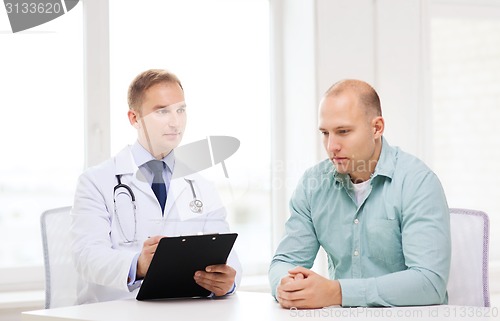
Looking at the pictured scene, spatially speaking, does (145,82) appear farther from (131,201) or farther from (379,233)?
(379,233)

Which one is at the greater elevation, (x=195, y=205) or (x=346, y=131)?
(x=346, y=131)

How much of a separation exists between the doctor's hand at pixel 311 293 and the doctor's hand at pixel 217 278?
25 centimetres

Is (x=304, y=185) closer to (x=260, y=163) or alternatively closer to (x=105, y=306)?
(x=105, y=306)

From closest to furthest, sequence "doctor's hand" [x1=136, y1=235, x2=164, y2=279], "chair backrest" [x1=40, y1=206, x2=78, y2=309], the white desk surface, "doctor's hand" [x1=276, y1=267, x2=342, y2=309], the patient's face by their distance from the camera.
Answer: the white desk surface < "doctor's hand" [x1=276, y1=267, x2=342, y2=309] < "doctor's hand" [x1=136, y1=235, x2=164, y2=279] < the patient's face < "chair backrest" [x1=40, y1=206, x2=78, y2=309]

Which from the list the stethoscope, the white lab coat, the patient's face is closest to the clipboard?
the white lab coat

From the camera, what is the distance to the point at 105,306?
7.24 ft

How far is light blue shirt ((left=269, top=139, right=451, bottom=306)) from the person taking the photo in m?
2.16

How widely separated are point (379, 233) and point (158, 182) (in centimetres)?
78

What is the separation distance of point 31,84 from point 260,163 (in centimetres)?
124

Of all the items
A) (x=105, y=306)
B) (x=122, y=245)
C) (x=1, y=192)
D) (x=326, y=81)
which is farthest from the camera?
(x=326, y=81)

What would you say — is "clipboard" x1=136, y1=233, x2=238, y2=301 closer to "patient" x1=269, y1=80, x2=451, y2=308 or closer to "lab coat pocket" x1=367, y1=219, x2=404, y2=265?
"patient" x1=269, y1=80, x2=451, y2=308

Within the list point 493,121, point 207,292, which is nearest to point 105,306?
point 207,292

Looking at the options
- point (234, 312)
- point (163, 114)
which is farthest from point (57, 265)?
point (234, 312)

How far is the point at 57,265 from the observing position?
2576 mm
